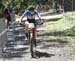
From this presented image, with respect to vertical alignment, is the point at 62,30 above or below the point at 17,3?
below

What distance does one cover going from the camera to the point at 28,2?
33875 mm

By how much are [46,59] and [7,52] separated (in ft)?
7.36

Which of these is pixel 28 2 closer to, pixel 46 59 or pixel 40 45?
pixel 40 45

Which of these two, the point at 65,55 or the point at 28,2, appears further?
the point at 28,2

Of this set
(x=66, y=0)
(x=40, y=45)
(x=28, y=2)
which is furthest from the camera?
(x=66, y=0)

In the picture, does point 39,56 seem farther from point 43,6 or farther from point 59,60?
point 43,6

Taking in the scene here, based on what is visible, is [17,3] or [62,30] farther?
[17,3]

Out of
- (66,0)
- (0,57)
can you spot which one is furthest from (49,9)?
(0,57)

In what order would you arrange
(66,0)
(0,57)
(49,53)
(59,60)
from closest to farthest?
(59,60) → (0,57) → (49,53) → (66,0)

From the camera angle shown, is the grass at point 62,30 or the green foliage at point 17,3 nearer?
the grass at point 62,30

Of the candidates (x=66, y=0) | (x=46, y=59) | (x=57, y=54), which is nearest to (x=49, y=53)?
(x=57, y=54)

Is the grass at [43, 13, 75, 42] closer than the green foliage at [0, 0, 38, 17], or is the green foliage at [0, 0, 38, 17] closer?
the grass at [43, 13, 75, 42]

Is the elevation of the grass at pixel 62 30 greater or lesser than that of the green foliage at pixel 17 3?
lesser

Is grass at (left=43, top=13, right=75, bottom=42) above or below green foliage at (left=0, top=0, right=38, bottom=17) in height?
below
